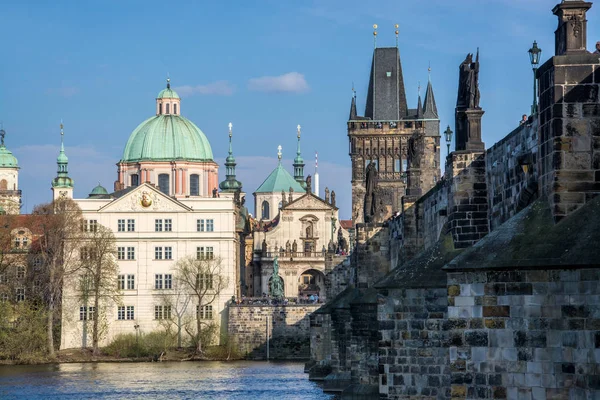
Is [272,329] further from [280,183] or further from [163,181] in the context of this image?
[280,183]

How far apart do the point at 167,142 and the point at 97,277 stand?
45.5 m

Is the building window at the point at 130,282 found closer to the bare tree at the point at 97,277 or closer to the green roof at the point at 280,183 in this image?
the bare tree at the point at 97,277

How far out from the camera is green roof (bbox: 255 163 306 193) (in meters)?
196

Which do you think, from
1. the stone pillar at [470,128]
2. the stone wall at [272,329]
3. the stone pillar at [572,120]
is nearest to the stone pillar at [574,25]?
the stone pillar at [572,120]

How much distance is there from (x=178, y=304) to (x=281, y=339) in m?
9.27

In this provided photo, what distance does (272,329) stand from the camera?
119m

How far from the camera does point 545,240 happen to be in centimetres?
2061

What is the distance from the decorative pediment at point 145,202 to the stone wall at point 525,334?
335 ft

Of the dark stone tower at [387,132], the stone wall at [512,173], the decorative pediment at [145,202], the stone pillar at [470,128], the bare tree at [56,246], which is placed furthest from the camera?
the dark stone tower at [387,132]

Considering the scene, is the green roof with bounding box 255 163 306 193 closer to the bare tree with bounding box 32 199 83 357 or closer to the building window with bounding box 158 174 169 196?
→ the building window with bounding box 158 174 169 196

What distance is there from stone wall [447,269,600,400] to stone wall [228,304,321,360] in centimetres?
9621

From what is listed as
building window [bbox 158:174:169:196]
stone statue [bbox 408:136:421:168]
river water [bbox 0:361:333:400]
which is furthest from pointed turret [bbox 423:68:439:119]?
stone statue [bbox 408:136:421:168]

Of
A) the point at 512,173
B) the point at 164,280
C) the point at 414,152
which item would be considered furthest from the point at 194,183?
the point at 512,173

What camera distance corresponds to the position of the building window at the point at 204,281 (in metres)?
121
